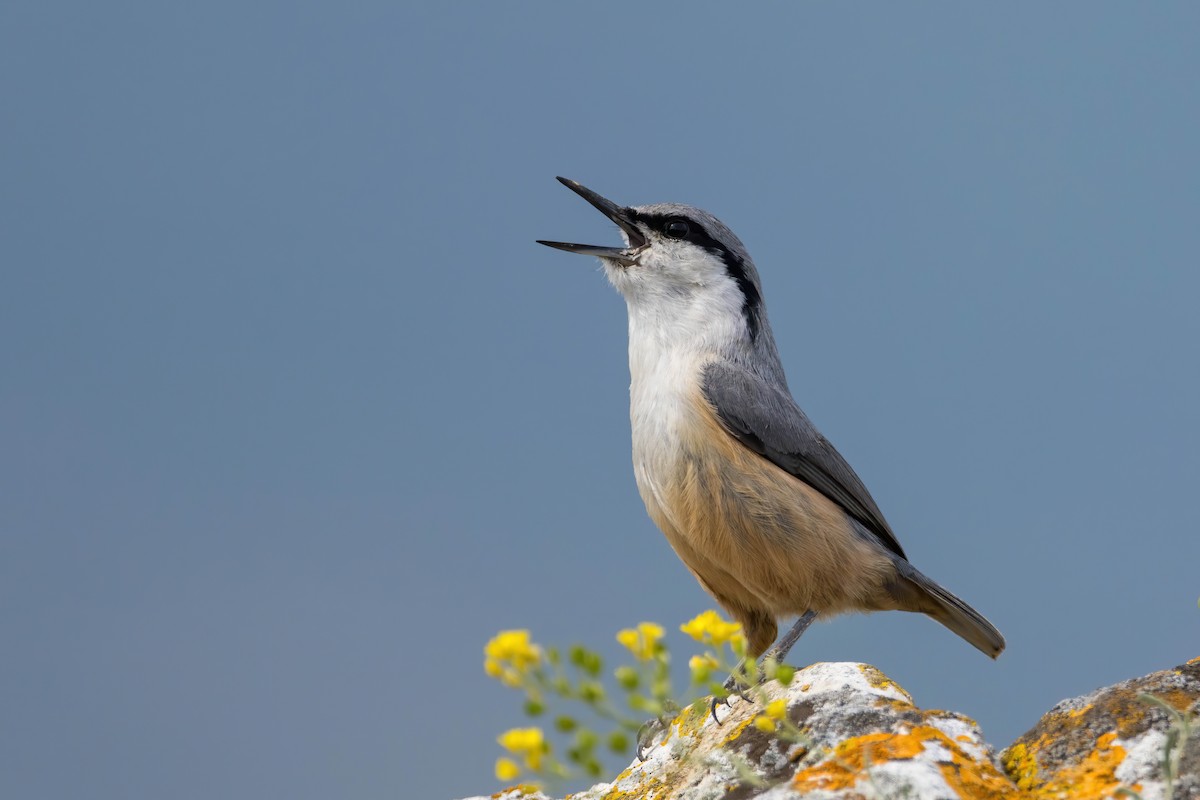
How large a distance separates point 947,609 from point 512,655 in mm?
3493

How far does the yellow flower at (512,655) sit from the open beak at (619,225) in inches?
146

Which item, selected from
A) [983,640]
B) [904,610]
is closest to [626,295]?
[904,610]

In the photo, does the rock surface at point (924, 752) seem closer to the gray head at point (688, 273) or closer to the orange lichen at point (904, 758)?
the orange lichen at point (904, 758)

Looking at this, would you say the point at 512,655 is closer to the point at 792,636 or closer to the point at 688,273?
the point at 792,636

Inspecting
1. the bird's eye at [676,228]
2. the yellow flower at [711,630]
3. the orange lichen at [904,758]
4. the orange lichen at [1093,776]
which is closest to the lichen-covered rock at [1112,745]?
the orange lichen at [1093,776]

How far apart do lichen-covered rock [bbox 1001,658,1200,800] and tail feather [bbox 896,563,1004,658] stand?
190 cm

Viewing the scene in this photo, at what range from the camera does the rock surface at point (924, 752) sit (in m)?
2.67

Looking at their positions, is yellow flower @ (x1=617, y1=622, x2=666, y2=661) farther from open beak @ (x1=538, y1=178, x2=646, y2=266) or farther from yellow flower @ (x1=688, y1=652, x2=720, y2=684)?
open beak @ (x1=538, y1=178, x2=646, y2=266)

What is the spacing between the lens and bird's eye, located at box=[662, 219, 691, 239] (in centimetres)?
579

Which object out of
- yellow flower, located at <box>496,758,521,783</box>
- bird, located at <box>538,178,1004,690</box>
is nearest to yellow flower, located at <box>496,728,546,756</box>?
yellow flower, located at <box>496,758,521,783</box>

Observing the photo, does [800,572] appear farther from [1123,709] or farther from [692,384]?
[1123,709]

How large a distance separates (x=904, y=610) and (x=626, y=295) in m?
2.07

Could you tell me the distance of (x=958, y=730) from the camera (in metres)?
3.03

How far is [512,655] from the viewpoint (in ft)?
7.20
